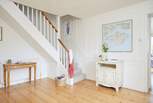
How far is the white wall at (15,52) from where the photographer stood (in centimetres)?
361

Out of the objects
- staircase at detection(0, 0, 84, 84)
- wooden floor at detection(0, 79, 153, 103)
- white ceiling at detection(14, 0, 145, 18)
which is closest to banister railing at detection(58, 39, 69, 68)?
staircase at detection(0, 0, 84, 84)

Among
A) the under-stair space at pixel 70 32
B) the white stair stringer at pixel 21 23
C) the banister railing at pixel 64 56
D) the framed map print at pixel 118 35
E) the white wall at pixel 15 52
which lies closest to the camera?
the white stair stringer at pixel 21 23

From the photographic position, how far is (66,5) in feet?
10.5

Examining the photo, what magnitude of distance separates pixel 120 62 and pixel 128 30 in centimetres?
95

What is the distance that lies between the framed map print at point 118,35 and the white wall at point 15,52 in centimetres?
263

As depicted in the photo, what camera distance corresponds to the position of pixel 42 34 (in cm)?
371

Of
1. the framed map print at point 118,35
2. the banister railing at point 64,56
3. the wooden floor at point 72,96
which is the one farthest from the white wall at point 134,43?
the banister railing at point 64,56

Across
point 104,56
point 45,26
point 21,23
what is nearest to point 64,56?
point 45,26

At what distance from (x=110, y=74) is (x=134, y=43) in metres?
1.10

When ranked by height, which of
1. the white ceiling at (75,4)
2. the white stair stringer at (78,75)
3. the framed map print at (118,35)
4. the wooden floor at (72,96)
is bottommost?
the wooden floor at (72,96)

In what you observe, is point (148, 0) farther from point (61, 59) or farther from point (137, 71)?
point (61, 59)

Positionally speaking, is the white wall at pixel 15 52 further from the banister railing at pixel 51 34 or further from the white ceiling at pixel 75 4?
the white ceiling at pixel 75 4

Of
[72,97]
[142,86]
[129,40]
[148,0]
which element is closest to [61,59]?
[72,97]

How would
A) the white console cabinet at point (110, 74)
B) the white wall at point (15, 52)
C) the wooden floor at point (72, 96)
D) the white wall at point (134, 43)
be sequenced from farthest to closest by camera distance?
the white wall at point (15, 52)
the white console cabinet at point (110, 74)
the white wall at point (134, 43)
the wooden floor at point (72, 96)
